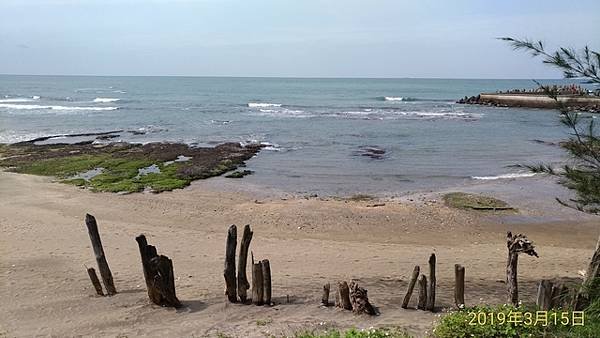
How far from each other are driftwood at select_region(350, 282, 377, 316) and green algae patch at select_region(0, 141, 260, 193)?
Answer: 45.0ft

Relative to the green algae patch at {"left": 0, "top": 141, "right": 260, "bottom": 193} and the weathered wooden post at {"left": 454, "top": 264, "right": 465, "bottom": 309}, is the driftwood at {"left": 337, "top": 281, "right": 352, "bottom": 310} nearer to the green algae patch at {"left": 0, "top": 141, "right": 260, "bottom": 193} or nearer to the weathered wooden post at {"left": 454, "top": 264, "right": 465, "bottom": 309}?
the weathered wooden post at {"left": 454, "top": 264, "right": 465, "bottom": 309}

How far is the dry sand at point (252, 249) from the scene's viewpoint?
8914 mm

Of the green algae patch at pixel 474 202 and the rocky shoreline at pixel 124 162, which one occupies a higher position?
the rocky shoreline at pixel 124 162

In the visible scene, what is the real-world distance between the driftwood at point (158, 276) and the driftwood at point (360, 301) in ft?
10.3

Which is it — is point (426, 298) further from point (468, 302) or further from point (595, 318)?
point (595, 318)

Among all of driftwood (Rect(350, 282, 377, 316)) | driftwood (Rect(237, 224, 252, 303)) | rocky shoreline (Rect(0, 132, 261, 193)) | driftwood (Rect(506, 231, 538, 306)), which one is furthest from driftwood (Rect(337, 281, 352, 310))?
rocky shoreline (Rect(0, 132, 261, 193))

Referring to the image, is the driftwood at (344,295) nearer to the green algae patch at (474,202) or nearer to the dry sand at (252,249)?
the dry sand at (252,249)

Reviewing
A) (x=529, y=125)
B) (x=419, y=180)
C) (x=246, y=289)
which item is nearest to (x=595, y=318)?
(x=246, y=289)

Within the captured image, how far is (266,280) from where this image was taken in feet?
30.8

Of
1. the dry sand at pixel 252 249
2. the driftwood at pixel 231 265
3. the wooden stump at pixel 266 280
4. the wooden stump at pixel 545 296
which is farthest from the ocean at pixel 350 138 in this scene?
the driftwood at pixel 231 265

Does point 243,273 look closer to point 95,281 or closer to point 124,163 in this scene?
point 95,281

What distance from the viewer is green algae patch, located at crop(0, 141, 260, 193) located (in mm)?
22428

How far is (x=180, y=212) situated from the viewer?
57.9 feet

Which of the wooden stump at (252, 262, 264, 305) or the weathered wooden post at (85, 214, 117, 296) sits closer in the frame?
the wooden stump at (252, 262, 264, 305)
